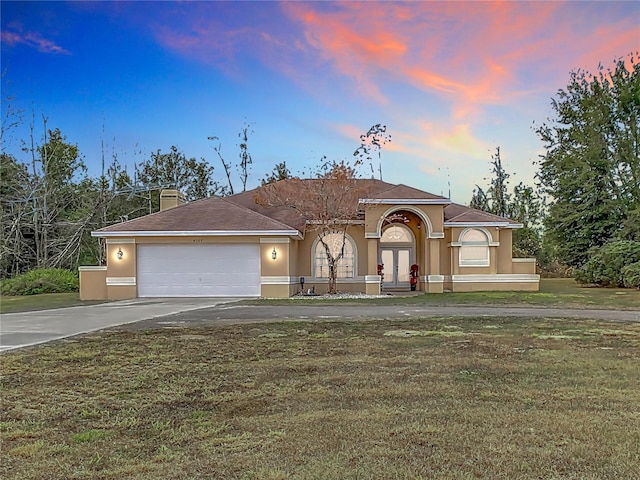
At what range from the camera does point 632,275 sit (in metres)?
24.2

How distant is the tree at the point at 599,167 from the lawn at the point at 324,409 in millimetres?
27618

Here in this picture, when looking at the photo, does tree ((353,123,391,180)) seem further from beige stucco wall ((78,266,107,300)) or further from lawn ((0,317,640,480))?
lawn ((0,317,640,480))

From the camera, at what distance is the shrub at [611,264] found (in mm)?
25672

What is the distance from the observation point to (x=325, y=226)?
70.4 feet

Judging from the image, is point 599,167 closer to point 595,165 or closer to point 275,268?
point 595,165

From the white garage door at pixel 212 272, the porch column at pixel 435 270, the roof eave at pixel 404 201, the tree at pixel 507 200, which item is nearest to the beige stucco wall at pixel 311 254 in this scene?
the roof eave at pixel 404 201

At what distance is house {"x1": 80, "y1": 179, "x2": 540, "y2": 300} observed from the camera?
2069cm

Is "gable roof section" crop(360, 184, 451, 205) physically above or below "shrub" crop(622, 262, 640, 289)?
above

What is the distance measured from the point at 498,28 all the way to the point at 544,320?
9.95 m

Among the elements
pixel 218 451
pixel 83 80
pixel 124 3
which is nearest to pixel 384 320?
pixel 218 451

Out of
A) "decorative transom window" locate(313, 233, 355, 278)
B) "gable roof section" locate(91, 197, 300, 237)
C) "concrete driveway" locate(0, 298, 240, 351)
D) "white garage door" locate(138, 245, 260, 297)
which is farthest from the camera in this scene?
"decorative transom window" locate(313, 233, 355, 278)

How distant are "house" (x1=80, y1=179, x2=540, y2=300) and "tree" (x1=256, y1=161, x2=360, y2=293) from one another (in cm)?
72

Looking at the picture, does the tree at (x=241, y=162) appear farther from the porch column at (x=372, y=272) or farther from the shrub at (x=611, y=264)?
the shrub at (x=611, y=264)

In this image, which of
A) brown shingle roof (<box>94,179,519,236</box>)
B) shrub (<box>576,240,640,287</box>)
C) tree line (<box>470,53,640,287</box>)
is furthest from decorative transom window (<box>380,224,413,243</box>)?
tree line (<box>470,53,640,287</box>)
